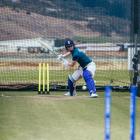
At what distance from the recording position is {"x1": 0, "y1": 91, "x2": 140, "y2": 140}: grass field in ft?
31.3

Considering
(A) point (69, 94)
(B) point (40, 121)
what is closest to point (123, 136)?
(B) point (40, 121)

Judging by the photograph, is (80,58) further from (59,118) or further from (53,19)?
(53,19)

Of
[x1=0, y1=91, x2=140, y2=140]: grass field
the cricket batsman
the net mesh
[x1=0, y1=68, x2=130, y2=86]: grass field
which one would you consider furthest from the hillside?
[x1=0, y1=91, x2=140, y2=140]: grass field

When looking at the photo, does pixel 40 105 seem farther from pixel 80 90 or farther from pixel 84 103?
pixel 80 90

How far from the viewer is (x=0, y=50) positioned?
36438 mm

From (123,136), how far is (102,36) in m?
26.2

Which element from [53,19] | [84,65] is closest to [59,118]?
[84,65]

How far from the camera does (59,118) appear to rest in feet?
37.4

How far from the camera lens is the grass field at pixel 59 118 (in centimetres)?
955

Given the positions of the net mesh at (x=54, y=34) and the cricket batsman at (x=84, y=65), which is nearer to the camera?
the cricket batsman at (x=84, y=65)

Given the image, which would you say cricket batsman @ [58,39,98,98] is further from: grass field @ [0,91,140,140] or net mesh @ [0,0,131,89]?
net mesh @ [0,0,131,89]

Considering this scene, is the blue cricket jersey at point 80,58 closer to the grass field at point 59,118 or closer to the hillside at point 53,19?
the grass field at point 59,118

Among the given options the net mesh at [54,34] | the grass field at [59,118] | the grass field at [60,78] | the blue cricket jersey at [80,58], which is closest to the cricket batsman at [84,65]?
the blue cricket jersey at [80,58]

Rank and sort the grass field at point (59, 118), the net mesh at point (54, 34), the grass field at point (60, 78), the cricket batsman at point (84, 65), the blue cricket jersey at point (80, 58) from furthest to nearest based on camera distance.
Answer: the net mesh at point (54, 34) → the grass field at point (60, 78) → the blue cricket jersey at point (80, 58) → the cricket batsman at point (84, 65) → the grass field at point (59, 118)
